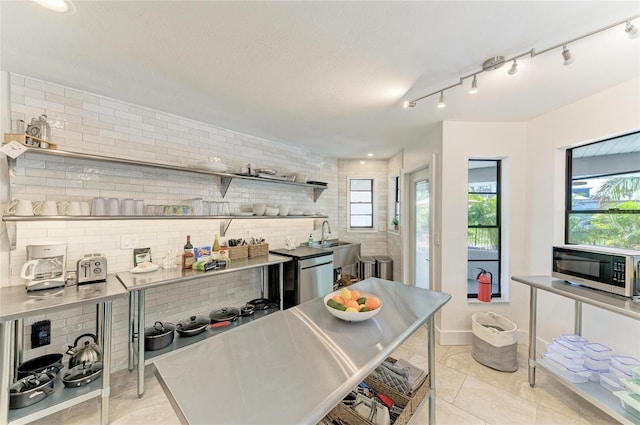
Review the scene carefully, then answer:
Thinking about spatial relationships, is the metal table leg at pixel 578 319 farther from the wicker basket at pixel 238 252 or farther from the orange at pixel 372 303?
the wicker basket at pixel 238 252

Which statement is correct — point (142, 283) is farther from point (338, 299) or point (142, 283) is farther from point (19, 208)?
point (338, 299)

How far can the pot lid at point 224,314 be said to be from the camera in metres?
2.82

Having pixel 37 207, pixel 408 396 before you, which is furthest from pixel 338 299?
pixel 37 207

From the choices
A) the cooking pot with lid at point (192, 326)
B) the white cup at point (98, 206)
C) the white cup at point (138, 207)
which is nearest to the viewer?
the white cup at point (98, 206)

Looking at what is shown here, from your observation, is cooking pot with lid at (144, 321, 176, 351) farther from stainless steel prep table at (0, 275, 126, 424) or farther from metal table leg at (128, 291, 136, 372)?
stainless steel prep table at (0, 275, 126, 424)

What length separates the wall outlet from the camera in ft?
7.90

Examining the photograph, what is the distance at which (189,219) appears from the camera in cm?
283

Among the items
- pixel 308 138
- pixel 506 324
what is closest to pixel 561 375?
pixel 506 324

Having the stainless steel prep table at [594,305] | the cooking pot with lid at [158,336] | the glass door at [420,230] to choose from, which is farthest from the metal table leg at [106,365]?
the glass door at [420,230]

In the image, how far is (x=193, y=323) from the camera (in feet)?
8.71

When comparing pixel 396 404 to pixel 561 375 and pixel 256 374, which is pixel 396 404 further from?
pixel 561 375

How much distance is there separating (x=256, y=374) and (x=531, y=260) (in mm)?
3284

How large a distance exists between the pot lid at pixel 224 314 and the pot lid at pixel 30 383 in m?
1.28

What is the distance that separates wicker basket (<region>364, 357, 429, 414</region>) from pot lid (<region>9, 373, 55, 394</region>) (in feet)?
7.55
